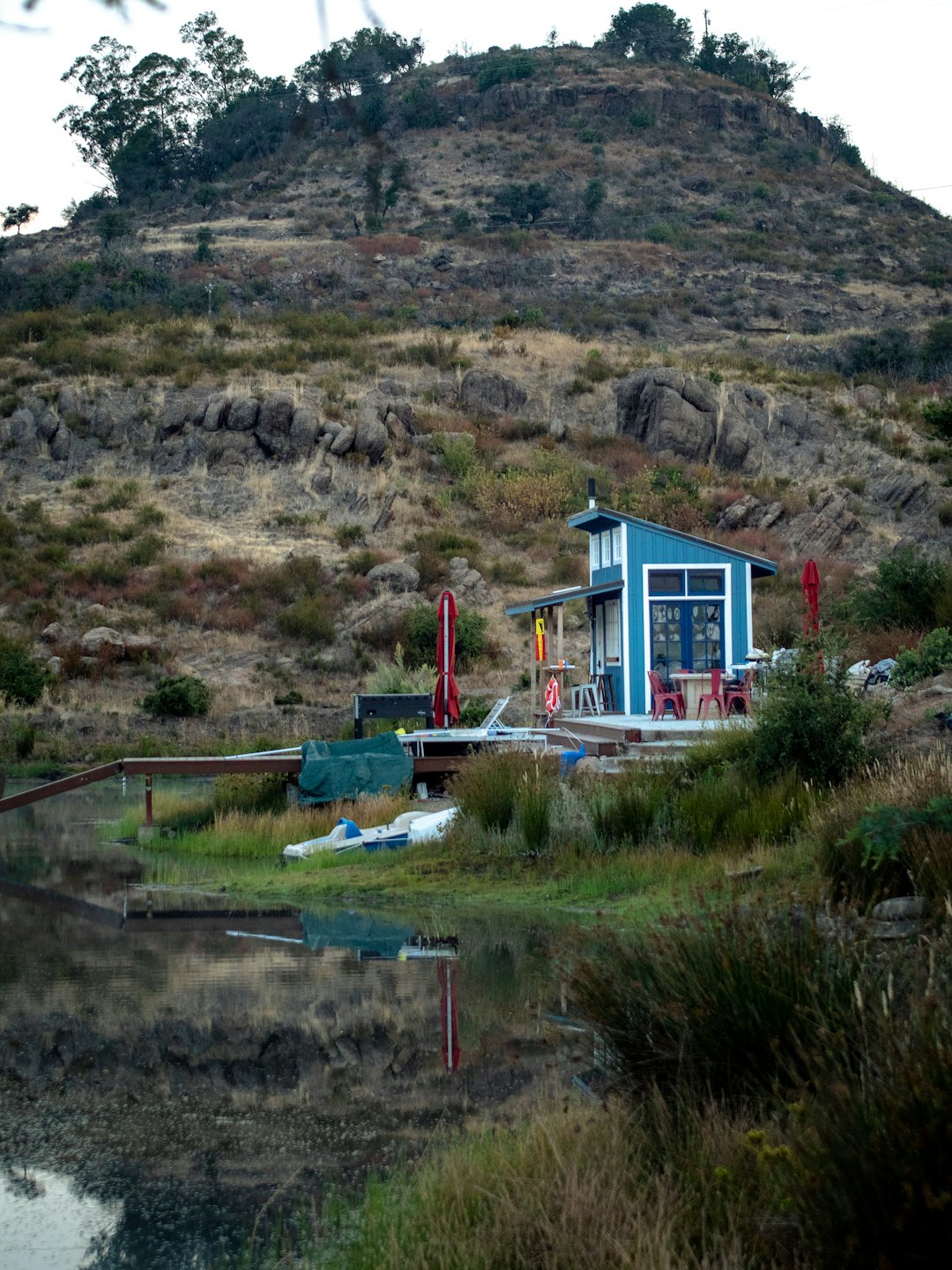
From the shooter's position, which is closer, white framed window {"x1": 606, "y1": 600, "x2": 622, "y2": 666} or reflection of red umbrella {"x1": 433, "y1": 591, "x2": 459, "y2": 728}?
reflection of red umbrella {"x1": 433, "y1": 591, "x2": 459, "y2": 728}

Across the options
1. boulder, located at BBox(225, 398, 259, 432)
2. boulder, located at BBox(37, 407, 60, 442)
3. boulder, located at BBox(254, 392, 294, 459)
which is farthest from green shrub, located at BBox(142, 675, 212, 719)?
boulder, located at BBox(37, 407, 60, 442)

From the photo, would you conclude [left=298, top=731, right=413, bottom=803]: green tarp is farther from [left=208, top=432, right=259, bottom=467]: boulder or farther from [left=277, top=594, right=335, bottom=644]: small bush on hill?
[left=208, top=432, right=259, bottom=467]: boulder

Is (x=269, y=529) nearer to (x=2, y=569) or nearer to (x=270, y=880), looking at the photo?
(x=2, y=569)

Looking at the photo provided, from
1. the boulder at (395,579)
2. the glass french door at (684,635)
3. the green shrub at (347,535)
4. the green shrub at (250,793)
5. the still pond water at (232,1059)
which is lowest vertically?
the still pond water at (232,1059)

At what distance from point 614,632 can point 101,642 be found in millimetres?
15714

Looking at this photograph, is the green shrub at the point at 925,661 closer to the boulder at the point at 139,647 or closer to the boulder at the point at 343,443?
the boulder at the point at 139,647

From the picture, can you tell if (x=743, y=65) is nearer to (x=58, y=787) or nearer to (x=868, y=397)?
(x=868, y=397)

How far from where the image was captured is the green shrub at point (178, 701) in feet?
103

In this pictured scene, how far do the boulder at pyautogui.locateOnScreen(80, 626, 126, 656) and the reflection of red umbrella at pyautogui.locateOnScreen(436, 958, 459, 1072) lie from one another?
26.3m

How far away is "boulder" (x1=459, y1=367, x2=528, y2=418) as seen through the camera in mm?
52281

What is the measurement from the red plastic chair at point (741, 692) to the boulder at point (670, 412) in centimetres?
2848

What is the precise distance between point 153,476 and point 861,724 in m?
37.3

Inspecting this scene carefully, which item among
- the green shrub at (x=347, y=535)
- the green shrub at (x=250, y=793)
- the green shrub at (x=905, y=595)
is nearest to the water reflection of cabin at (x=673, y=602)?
the green shrub at (x=905, y=595)

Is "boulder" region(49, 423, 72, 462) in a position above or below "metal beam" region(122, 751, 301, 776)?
above
